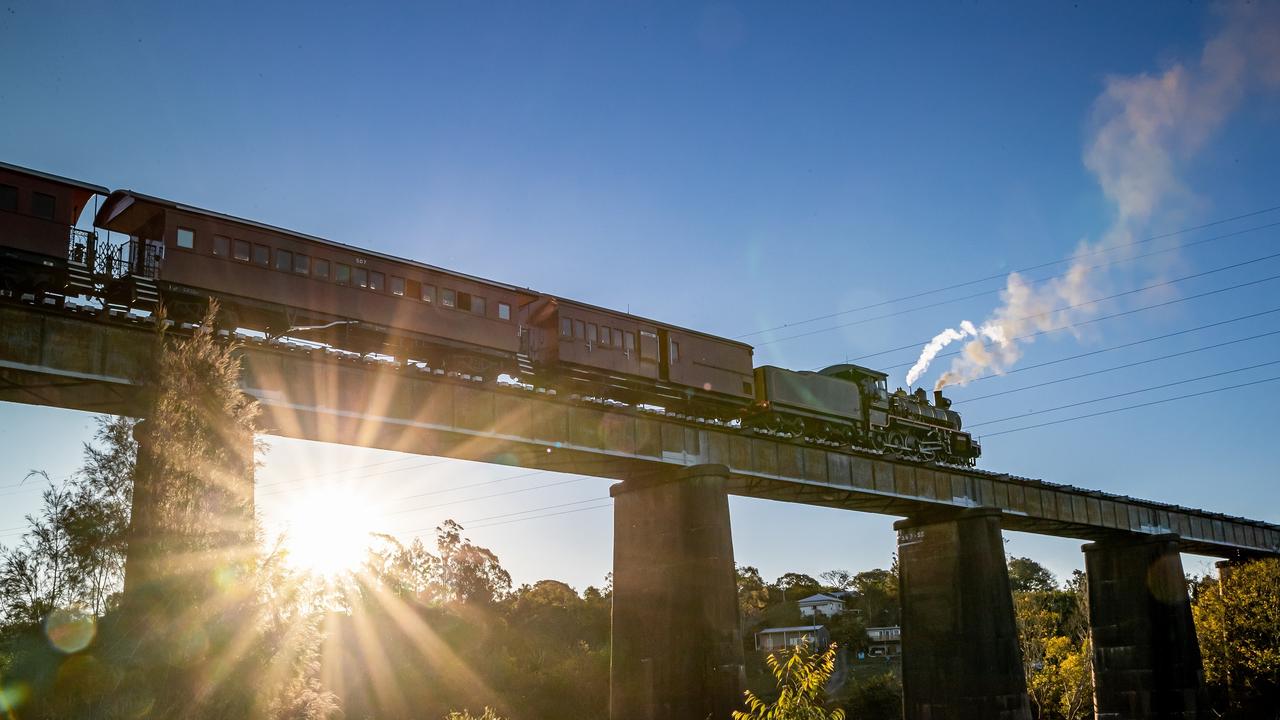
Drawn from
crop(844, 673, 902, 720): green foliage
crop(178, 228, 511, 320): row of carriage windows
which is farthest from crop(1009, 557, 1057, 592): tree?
crop(178, 228, 511, 320): row of carriage windows

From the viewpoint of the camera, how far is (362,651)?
51406 mm

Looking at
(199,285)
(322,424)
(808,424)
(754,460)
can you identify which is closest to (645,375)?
(754,460)

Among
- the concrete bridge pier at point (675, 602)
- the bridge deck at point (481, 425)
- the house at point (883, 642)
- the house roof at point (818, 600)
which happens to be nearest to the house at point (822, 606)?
the house roof at point (818, 600)

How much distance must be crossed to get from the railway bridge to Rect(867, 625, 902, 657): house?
31.5 meters

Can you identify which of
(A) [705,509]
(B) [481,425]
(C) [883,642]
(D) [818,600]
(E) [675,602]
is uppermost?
(B) [481,425]

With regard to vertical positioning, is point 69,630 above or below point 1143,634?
above

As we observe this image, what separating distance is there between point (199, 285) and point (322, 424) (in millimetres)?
4564

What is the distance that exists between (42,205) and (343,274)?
7.59 m

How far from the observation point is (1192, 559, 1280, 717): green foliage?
5309 cm

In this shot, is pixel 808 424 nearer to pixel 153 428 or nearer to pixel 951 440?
pixel 951 440

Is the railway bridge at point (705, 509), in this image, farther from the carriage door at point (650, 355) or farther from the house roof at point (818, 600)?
the house roof at point (818, 600)

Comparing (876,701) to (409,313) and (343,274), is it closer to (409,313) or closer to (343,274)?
(409,313)

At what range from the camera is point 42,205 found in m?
22.8

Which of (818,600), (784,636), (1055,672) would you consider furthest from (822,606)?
(1055,672)
